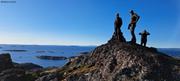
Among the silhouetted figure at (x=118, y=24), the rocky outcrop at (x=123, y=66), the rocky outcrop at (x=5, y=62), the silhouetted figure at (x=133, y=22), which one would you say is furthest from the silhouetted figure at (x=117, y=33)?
the rocky outcrop at (x=5, y=62)

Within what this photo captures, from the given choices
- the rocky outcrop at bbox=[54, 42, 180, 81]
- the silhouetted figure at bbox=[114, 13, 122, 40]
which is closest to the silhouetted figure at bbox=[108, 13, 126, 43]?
the silhouetted figure at bbox=[114, 13, 122, 40]

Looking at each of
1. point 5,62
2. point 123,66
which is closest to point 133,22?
point 123,66

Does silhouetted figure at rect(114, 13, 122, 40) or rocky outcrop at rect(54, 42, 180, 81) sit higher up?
silhouetted figure at rect(114, 13, 122, 40)

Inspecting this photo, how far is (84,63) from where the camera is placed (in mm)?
30828

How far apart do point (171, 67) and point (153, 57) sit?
164 cm

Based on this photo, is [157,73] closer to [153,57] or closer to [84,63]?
[153,57]

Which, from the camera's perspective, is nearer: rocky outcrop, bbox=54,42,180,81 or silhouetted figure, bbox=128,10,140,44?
rocky outcrop, bbox=54,42,180,81

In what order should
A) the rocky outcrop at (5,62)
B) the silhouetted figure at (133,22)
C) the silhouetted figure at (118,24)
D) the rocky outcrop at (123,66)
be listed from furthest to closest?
1. the rocky outcrop at (5,62)
2. the silhouetted figure at (118,24)
3. the silhouetted figure at (133,22)
4. the rocky outcrop at (123,66)

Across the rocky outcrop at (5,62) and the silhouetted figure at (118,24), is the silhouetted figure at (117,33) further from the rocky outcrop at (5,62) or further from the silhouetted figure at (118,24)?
the rocky outcrop at (5,62)

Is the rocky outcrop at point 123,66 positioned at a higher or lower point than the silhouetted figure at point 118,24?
lower

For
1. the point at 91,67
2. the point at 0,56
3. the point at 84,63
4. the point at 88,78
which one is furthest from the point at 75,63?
the point at 0,56

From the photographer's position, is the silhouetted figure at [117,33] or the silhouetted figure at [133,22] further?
the silhouetted figure at [117,33]

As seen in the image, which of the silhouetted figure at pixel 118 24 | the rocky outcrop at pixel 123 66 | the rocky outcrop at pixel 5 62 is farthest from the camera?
the rocky outcrop at pixel 5 62

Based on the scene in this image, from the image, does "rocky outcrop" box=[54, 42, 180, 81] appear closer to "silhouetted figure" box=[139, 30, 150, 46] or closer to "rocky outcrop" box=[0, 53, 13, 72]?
"silhouetted figure" box=[139, 30, 150, 46]
